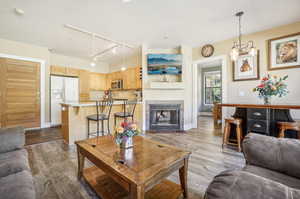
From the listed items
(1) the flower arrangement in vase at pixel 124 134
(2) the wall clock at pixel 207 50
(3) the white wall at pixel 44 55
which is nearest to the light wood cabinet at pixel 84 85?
(3) the white wall at pixel 44 55

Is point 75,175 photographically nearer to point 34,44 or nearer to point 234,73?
point 234,73

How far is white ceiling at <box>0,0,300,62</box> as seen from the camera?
2.41 metres

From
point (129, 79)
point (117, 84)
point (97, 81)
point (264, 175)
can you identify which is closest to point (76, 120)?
point (129, 79)

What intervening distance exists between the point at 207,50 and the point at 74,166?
175 inches

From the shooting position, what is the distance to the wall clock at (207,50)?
410cm

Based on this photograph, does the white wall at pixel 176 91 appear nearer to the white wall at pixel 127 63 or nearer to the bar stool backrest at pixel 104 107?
the white wall at pixel 127 63

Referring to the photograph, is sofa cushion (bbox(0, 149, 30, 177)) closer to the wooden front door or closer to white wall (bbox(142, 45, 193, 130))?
white wall (bbox(142, 45, 193, 130))

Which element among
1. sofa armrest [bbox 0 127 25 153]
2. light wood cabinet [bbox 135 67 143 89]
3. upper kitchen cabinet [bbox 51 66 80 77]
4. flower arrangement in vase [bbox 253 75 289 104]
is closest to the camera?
sofa armrest [bbox 0 127 25 153]

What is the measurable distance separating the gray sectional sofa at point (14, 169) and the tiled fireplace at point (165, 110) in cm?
307

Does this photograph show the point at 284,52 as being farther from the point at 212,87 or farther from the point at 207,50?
the point at 212,87

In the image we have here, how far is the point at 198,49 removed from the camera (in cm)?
442

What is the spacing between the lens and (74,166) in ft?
6.91

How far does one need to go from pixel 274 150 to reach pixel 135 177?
1.21 m

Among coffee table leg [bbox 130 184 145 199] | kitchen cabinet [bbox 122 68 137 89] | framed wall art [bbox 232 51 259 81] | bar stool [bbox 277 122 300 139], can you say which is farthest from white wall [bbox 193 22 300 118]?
coffee table leg [bbox 130 184 145 199]
